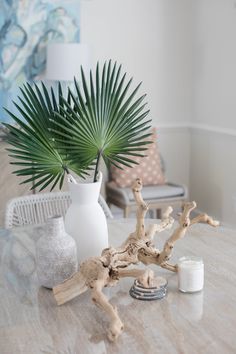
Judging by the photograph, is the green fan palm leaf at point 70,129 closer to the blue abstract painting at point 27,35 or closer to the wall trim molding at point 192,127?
the blue abstract painting at point 27,35

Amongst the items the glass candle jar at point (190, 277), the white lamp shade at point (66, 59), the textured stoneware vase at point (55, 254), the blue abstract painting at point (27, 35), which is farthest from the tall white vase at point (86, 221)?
the blue abstract painting at point (27, 35)

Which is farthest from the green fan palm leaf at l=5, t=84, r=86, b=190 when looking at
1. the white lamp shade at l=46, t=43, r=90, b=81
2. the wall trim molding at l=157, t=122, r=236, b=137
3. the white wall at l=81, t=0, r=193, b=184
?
the wall trim molding at l=157, t=122, r=236, b=137

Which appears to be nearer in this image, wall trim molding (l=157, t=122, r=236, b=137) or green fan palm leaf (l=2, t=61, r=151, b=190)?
green fan palm leaf (l=2, t=61, r=151, b=190)

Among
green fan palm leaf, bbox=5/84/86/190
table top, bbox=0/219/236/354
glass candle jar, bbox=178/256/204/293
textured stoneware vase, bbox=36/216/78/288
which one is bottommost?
table top, bbox=0/219/236/354

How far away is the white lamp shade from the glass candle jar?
2.48 metres

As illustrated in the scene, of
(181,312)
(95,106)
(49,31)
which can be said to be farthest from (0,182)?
(181,312)

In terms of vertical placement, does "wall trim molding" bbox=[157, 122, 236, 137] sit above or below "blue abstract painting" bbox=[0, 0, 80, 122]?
below

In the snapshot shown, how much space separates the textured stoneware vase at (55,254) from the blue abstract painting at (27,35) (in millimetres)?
2553

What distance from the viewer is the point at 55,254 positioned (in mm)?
1491

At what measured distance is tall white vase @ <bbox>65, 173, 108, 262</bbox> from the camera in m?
1.60

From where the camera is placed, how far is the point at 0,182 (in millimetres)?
3590

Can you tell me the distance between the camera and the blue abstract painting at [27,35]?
3893mm

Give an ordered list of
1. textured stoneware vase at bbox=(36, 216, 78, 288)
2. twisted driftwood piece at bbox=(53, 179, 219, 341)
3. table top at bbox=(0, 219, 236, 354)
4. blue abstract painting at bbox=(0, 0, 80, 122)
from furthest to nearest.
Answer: blue abstract painting at bbox=(0, 0, 80, 122) → textured stoneware vase at bbox=(36, 216, 78, 288) → twisted driftwood piece at bbox=(53, 179, 219, 341) → table top at bbox=(0, 219, 236, 354)

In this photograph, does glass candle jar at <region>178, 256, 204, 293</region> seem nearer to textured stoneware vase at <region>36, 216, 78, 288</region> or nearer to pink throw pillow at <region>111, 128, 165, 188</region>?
textured stoneware vase at <region>36, 216, 78, 288</region>
